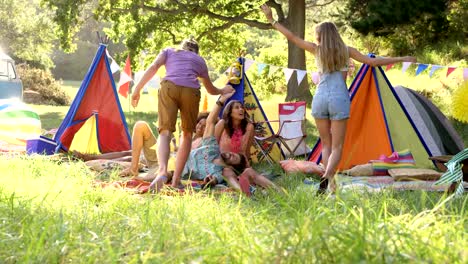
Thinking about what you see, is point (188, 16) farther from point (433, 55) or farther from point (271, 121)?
point (271, 121)

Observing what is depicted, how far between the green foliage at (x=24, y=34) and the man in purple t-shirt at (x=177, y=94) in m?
27.1

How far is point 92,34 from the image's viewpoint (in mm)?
57625

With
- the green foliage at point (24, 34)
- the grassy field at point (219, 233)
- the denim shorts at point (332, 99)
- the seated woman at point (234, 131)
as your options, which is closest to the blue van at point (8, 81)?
the seated woman at point (234, 131)

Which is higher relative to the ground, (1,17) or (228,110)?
(1,17)

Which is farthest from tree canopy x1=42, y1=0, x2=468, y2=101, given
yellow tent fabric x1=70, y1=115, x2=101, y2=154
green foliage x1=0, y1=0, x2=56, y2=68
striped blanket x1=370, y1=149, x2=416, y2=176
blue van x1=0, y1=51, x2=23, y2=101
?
green foliage x1=0, y1=0, x2=56, y2=68

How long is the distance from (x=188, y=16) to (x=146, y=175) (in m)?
10.4

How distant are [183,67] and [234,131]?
1.31m

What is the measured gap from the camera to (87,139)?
→ 731cm

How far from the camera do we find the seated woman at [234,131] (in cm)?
607

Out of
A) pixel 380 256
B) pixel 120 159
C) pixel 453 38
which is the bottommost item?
pixel 120 159

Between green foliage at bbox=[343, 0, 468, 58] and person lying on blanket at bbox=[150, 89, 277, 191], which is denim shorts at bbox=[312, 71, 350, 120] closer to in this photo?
person lying on blanket at bbox=[150, 89, 277, 191]

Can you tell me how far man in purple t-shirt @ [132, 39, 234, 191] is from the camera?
5.02 m

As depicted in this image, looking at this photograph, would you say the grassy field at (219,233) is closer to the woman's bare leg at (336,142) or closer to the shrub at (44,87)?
the woman's bare leg at (336,142)

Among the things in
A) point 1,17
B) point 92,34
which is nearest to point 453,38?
point 1,17
